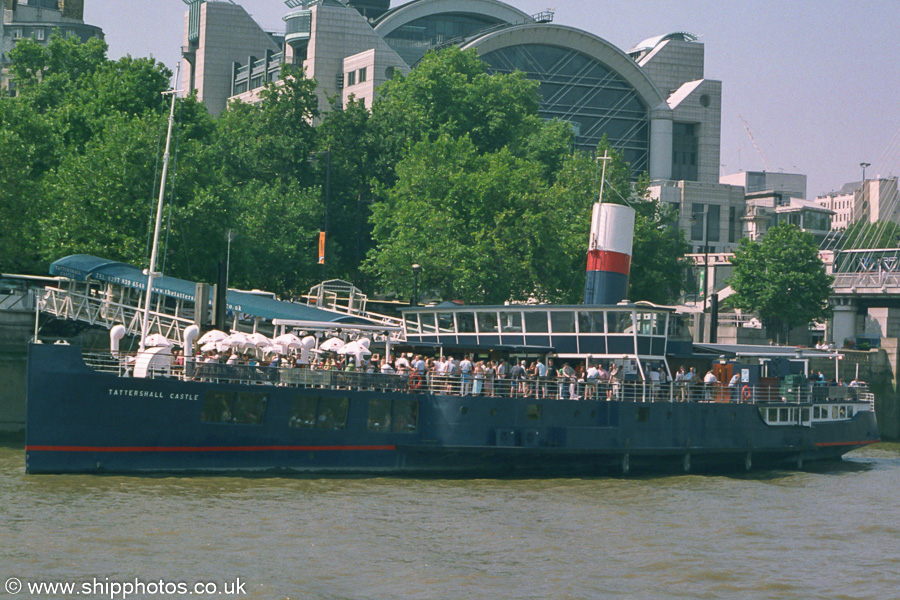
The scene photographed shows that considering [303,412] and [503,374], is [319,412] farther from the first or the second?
[503,374]

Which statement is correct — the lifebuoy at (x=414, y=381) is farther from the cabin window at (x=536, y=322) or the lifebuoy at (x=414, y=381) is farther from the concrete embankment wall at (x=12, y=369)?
the concrete embankment wall at (x=12, y=369)

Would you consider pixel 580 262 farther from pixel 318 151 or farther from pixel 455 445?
pixel 455 445

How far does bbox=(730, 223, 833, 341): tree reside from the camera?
246 ft

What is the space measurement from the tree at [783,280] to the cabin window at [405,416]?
43.2 meters

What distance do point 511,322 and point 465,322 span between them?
6.00 ft

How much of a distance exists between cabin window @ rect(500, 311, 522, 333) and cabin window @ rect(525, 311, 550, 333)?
28cm

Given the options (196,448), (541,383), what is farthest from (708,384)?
(196,448)

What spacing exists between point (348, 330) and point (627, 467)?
1038 cm

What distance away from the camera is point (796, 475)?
4262cm

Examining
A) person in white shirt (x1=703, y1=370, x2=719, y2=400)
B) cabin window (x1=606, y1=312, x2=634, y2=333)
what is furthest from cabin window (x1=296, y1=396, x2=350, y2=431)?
person in white shirt (x1=703, y1=370, x2=719, y2=400)

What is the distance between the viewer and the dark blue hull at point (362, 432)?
32.5 meters

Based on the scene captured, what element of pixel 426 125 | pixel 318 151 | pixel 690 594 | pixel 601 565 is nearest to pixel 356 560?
pixel 601 565

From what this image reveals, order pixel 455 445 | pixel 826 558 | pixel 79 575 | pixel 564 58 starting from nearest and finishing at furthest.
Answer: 1. pixel 79 575
2. pixel 826 558
3. pixel 455 445
4. pixel 564 58

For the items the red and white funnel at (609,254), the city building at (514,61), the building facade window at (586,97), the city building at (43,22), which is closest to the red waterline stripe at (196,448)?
the red and white funnel at (609,254)
